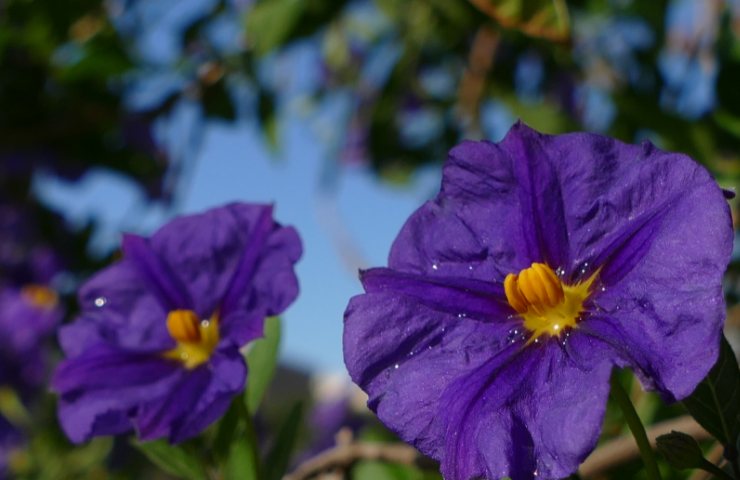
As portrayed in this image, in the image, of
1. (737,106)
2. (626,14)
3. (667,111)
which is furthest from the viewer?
(626,14)

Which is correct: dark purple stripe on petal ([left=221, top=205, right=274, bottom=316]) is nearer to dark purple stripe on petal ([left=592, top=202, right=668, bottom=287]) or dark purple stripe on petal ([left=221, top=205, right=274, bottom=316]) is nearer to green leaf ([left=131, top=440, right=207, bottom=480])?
green leaf ([left=131, top=440, right=207, bottom=480])

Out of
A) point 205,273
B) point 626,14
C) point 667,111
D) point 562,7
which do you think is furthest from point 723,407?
point 626,14

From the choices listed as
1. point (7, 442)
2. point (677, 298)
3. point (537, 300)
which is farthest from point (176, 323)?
point (7, 442)

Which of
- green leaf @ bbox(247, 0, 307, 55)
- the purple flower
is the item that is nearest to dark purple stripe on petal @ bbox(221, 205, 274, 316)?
green leaf @ bbox(247, 0, 307, 55)

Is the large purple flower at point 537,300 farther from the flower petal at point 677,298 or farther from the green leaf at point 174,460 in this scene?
the green leaf at point 174,460

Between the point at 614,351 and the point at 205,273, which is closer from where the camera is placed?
the point at 614,351

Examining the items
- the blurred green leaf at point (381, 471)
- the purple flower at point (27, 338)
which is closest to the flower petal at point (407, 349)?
the blurred green leaf at point (381, 471)

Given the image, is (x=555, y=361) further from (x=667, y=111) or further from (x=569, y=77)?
(x=569, y=77)
